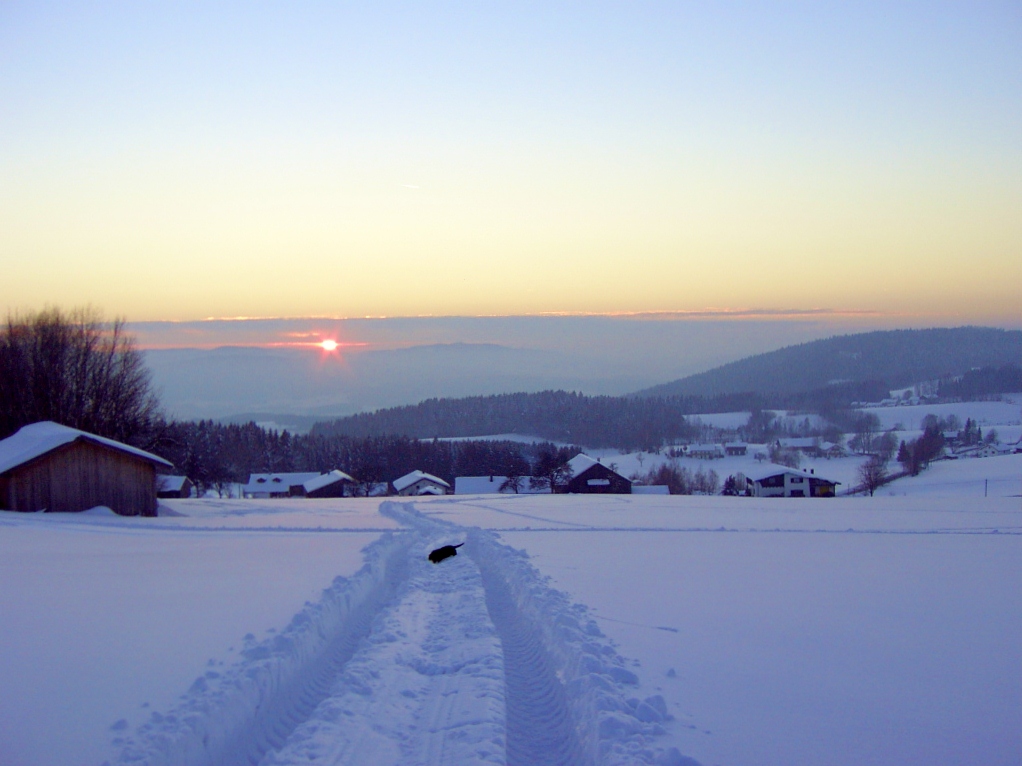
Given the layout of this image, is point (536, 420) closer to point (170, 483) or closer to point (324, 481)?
point (324, 481)

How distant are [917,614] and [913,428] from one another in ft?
468

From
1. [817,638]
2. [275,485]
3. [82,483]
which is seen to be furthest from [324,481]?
[817,638]

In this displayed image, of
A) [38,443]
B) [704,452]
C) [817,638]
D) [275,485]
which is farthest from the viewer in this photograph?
[704,452]

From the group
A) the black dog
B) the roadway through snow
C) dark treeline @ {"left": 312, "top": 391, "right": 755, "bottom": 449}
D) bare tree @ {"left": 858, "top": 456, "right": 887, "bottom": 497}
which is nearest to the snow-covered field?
the roadway through snow

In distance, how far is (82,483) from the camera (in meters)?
29.9

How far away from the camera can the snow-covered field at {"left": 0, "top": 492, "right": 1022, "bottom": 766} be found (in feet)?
18.0

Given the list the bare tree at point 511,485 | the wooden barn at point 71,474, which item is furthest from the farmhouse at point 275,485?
the wooden barn at point 71,474

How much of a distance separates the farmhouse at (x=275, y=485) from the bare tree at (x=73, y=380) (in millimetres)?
38320

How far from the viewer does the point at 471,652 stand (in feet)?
26.8

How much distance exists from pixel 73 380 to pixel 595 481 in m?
41.7

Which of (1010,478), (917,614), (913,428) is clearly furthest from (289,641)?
(913,428)

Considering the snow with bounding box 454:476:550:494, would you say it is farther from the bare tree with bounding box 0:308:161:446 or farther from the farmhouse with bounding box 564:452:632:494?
the bare tree with bounding box 0:308:161:446

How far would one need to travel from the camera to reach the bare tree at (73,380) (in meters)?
41.3

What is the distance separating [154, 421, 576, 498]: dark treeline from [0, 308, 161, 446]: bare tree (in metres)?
24.1
